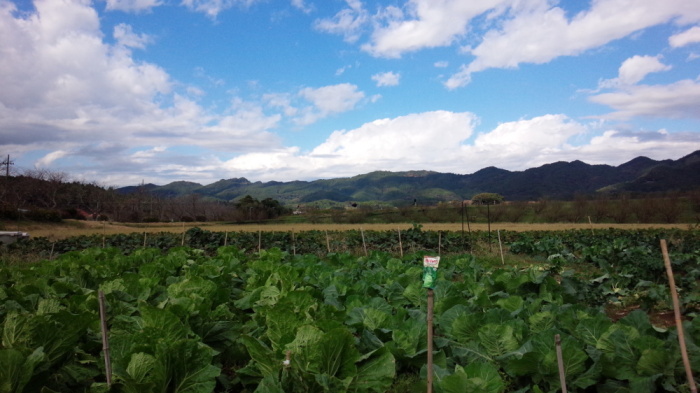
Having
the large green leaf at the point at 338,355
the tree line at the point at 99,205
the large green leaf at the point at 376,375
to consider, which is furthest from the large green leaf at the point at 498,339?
the tree line at the point at 99,205

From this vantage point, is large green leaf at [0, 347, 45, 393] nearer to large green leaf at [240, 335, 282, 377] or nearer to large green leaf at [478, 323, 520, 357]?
large green leaf at [240, 335, 282, 377]

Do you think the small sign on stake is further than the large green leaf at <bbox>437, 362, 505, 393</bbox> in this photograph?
Yes

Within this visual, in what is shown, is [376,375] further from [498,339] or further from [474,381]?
[498,339]

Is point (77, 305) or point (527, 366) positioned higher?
point (77, 305)

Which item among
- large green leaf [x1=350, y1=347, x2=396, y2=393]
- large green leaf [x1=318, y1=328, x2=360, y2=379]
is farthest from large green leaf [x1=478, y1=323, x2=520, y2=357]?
large green leaf [x1=318, y1=328, x2=360, y2=379]

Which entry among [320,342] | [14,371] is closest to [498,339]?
[320,342]

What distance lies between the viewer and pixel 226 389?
3.49 metres

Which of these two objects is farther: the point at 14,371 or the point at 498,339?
the point at 498,339

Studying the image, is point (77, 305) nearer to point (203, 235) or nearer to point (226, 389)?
point (226, 389)

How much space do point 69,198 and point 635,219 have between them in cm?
7365

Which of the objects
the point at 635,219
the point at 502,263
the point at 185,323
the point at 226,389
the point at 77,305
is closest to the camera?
the point at 226,389

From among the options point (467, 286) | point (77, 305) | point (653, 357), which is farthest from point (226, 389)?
point (467, 286)

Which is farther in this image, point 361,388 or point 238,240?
point 238,240

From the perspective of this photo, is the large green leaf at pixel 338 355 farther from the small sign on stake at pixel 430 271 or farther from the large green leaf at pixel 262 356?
the small sign on stake at pixel 430 271
